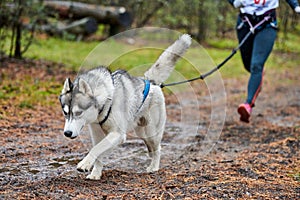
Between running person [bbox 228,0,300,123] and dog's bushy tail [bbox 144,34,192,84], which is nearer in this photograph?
dog's bushy tail [bbox 144,34,192,84]

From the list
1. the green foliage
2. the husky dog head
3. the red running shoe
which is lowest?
the red running shoe

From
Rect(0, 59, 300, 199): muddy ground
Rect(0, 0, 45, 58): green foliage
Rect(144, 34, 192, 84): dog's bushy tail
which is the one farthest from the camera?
Rect(0, 0, 45, 58): green foliage

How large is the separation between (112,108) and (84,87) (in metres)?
0.35

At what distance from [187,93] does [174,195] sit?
259 inches

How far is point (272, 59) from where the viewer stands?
1780 cm

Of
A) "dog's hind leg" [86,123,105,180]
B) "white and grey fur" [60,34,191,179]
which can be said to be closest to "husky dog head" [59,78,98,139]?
"white and grey fur" [60,34,191,179]

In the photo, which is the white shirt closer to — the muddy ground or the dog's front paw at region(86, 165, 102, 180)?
the muddy ground

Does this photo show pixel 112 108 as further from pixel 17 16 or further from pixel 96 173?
pixel 17 16

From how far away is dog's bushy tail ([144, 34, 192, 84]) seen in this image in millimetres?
4938

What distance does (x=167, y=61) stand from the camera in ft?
16.3

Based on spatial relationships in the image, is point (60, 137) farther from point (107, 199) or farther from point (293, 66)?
point (293, 66)

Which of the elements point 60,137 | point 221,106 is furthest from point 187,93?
point 60,137

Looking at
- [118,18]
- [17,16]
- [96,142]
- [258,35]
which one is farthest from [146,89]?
[118,18]

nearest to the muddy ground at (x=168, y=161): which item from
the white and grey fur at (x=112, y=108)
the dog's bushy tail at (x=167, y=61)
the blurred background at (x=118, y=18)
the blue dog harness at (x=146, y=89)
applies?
the white and grey fur at (x=112, y=108)
